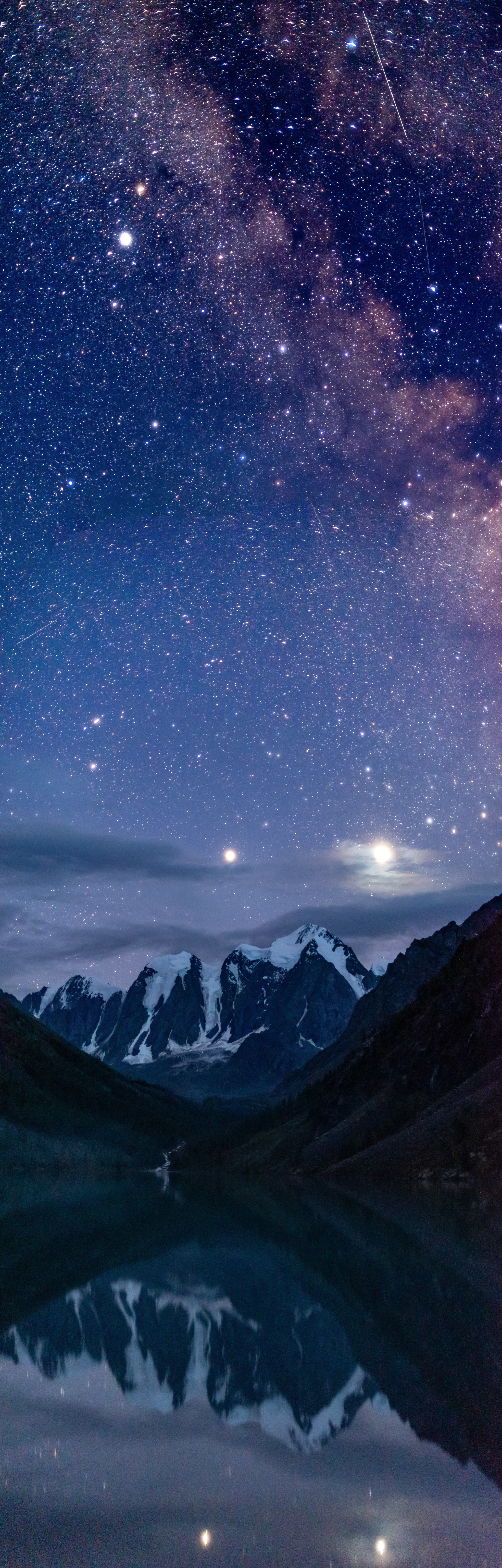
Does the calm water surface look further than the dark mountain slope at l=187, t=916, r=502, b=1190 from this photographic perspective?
No

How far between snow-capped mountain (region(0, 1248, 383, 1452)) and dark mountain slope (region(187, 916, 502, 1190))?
86164 millimetres

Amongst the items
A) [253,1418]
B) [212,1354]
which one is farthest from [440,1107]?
[253,1418]

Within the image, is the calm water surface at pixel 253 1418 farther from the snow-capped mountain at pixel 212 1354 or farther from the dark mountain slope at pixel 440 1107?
the dark mountain slope at pixel 440 1107

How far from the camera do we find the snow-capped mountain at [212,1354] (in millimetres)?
17016

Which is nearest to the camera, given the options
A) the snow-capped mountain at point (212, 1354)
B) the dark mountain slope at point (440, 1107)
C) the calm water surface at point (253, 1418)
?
the calm water surface at point (253, 1418)

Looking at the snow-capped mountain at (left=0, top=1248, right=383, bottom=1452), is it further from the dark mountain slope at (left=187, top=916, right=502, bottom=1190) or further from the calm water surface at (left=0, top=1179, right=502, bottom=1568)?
the dark mountain slope at (left=187, top=916, right=502, bottom=1190)

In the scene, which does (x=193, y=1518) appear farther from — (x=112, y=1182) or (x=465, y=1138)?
(x=112, y=1182)

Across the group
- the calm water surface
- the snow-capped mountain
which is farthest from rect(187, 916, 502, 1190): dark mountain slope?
the snow-capped mountain

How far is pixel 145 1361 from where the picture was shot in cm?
2108

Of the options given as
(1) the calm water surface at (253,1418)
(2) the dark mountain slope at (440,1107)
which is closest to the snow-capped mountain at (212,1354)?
(1) the calm water surface at (253,1418)

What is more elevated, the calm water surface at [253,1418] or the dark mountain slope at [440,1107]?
the calm water surface at [253,1418]

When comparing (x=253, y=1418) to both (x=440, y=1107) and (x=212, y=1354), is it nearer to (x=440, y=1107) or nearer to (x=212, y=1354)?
(x=212, y=1354)

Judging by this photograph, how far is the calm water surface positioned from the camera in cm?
1145

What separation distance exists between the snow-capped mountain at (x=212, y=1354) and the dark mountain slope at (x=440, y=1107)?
283 ft
